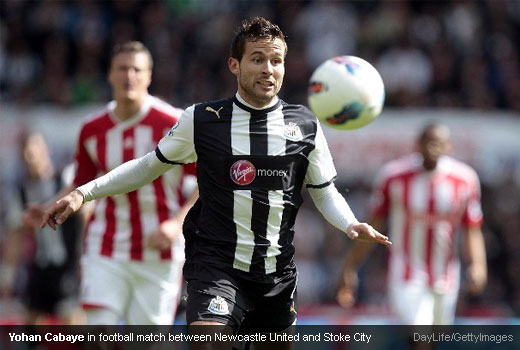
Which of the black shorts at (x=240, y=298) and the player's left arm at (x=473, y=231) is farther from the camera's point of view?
the player's left arm at (x=473, y=231)

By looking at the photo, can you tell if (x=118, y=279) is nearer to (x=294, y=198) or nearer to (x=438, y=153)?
(x=294, y=198)

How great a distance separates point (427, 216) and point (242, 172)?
4361 mm

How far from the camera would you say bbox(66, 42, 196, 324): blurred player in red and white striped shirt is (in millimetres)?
7480

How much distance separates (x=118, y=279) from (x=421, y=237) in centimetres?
345

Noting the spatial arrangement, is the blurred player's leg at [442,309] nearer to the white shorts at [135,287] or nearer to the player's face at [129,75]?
the white shorts at [135,287]

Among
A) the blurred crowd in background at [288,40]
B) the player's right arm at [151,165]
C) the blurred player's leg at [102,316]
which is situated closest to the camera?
the player's right arm at [151,165]

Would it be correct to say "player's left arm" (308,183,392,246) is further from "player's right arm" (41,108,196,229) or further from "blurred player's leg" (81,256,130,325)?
"blurred player's leg" (81,256,130,325)

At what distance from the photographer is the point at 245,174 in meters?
5.87

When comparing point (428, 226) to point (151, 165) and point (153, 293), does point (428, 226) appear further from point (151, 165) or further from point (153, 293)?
point (151, 165)

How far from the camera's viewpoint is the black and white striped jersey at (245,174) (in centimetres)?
586

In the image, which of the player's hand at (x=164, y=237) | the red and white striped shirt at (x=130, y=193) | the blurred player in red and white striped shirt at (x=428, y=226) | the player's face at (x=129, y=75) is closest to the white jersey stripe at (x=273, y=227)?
the player's hand at (x=164, y=237)

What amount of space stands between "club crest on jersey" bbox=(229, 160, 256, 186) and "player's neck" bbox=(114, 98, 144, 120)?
204 cm

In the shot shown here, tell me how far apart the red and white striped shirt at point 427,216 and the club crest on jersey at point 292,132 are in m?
4.07

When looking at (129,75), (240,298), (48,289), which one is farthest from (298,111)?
(48,289)
